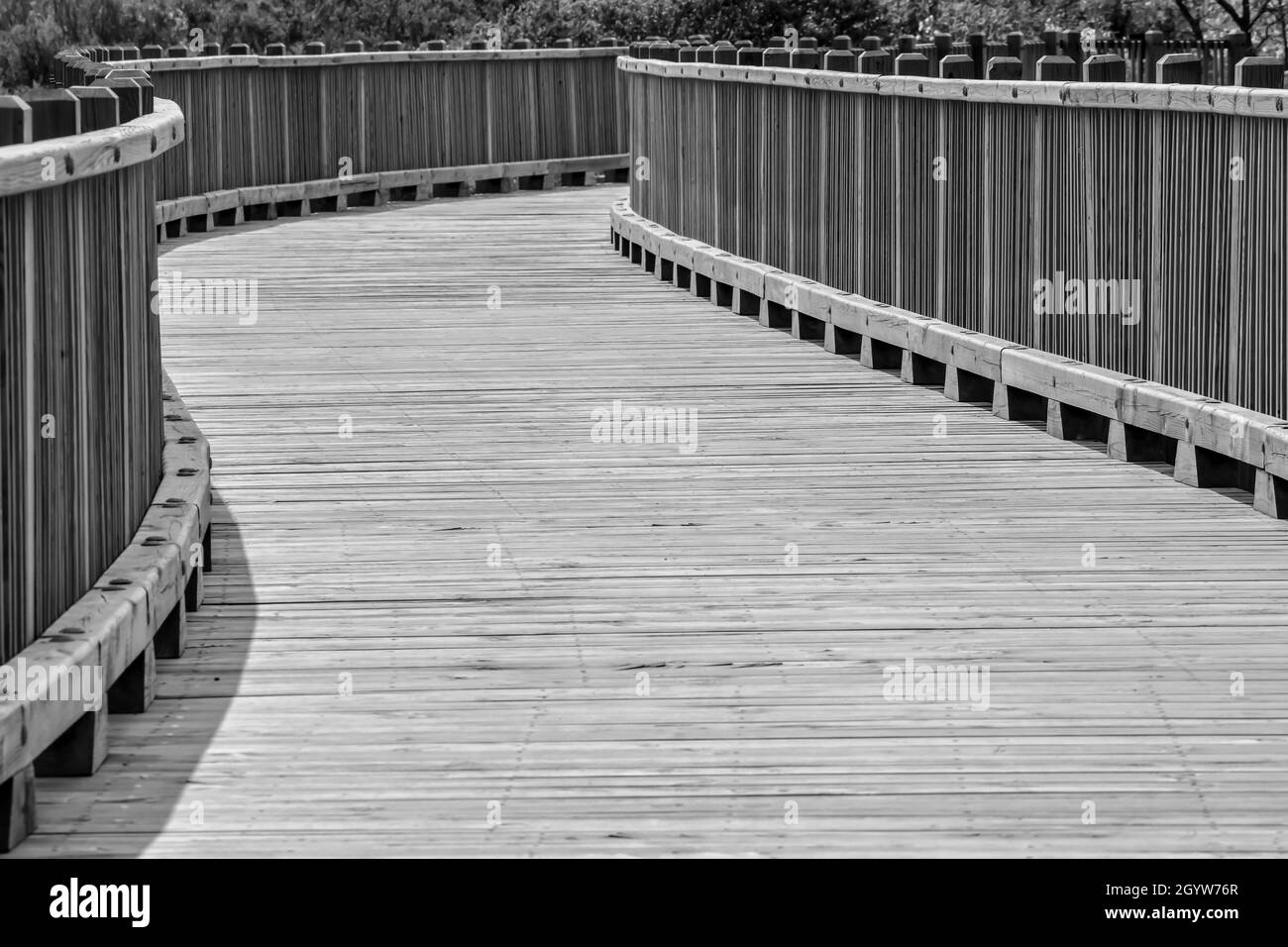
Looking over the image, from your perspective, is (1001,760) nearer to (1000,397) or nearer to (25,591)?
(25,591)

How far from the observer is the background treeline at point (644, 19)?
1092 inches

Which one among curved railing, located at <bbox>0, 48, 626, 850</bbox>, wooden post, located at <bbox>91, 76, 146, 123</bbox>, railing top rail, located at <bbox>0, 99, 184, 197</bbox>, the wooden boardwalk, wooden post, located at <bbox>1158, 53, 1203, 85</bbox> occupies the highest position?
wooden post, located at <bbox>1158, 53, 1203, 85</bbox>

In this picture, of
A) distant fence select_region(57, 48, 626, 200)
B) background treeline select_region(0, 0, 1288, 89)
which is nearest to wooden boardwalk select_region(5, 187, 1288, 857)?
distant fence select_region(57, 48, 626, 200)

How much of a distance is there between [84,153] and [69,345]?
456mm

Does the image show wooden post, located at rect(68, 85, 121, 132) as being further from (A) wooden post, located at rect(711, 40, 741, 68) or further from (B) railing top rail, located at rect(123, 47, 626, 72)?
(B) railing top rail, located at rect(123, 47, 626, 72)

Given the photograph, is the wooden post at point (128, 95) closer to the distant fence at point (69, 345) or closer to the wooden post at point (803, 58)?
the distant fence at point (69, 345)

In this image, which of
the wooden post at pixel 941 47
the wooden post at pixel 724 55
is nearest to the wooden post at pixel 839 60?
the wooden post at pixel 724 55

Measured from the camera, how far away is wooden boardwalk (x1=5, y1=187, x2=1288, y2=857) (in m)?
4.95

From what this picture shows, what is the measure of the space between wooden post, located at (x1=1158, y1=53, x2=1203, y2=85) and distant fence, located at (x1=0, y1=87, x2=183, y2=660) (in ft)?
12.9

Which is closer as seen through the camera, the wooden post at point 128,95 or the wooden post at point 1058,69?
the wooden post at point 128,95

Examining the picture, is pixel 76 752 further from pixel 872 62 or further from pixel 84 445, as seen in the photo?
pixel 872 62

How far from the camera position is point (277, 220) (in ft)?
67.6

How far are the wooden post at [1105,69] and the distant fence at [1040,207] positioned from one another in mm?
129

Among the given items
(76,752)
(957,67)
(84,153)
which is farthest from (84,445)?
(957,67)
